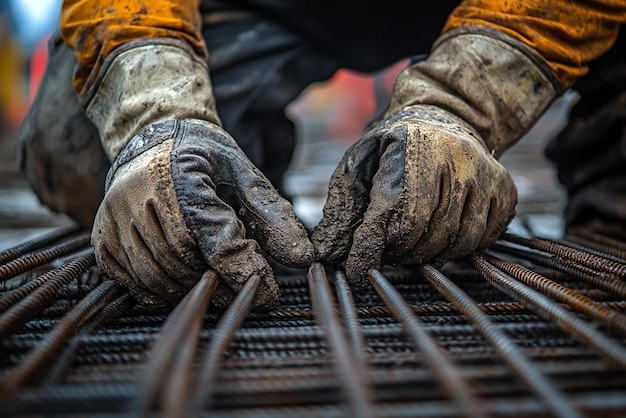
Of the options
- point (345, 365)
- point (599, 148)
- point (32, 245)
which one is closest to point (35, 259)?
point (32, 245)

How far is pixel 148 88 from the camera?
50.5 inches

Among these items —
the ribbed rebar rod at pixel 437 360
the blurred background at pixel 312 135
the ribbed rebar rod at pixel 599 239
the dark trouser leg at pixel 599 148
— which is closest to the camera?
the ribbed rebar rod at pixel 437 360

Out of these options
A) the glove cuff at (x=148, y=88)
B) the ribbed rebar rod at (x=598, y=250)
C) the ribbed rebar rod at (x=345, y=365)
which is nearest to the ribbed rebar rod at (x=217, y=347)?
the ribbed rebar rod at (x=345, y=365)

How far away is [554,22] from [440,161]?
1.61 ft

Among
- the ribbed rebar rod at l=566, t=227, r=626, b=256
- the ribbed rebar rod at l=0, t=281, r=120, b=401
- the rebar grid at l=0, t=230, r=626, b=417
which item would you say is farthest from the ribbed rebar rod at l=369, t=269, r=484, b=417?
the ribbed rebar rod at l=566, t=227, r=626, b=256

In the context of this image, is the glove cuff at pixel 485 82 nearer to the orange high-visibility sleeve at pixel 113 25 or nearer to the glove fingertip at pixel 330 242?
the glove fingertip at pixel 330 242

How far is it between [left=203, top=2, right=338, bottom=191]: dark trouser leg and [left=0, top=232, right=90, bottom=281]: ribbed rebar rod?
0.59m

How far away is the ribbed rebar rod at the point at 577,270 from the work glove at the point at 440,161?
98 mm

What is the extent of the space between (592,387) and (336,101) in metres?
7.53

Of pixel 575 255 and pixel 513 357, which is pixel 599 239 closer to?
pixel 575 255

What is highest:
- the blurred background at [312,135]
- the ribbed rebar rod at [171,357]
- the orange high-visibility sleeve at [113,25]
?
the orange high-visibility sleeve at [113,25]

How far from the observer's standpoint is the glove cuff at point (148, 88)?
1260 millimetres

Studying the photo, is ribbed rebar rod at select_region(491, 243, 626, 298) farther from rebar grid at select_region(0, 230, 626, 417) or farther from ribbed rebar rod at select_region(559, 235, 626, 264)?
ribbed rebar rod at select_region(559, 235, 626, 264)

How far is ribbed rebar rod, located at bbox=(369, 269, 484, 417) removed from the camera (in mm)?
631
